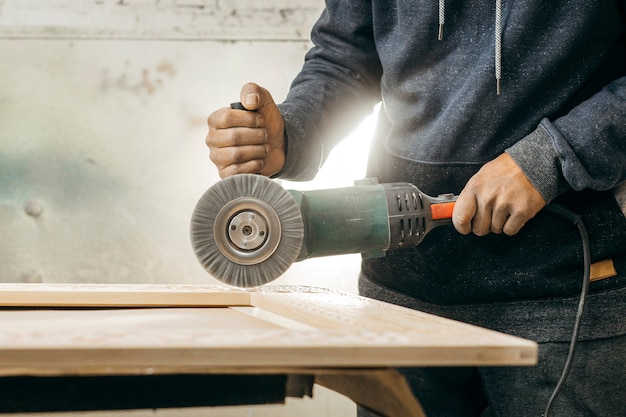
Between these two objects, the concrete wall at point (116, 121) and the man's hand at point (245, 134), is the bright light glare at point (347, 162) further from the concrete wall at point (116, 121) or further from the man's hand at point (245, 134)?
the man's hand at point (245, 134)

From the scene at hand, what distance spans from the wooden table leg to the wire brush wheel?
35 cm

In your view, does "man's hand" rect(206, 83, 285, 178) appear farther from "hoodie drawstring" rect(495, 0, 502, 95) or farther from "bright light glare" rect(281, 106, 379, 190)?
"bright light glare" rect(281, 106, 379, 190)

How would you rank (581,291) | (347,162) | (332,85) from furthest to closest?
(347,162) < (332,85) < (581,291)

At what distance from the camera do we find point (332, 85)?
149 cm

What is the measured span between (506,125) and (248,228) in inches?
19.5

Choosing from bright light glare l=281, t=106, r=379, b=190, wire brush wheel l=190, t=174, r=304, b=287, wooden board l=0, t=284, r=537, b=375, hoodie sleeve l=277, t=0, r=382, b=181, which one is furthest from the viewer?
bright light glare l=281, t=106, r=379, b=190

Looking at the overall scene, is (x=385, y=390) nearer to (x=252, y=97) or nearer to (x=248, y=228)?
(x=248, y=228)

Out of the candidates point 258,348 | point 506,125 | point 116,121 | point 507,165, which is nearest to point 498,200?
point 507,165

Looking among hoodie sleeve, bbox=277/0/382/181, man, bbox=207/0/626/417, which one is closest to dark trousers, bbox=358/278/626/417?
man, bbox=207/0/626/417

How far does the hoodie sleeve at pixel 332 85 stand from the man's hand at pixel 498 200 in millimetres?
385

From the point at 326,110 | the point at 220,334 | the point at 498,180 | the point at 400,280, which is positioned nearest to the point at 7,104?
the point at 326,110

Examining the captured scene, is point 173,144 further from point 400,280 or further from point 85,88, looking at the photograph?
point 400,280

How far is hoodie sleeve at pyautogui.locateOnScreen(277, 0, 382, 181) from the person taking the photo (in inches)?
56.2

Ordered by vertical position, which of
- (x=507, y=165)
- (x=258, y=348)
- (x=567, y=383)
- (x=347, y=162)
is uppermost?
(x=347, y=162)
